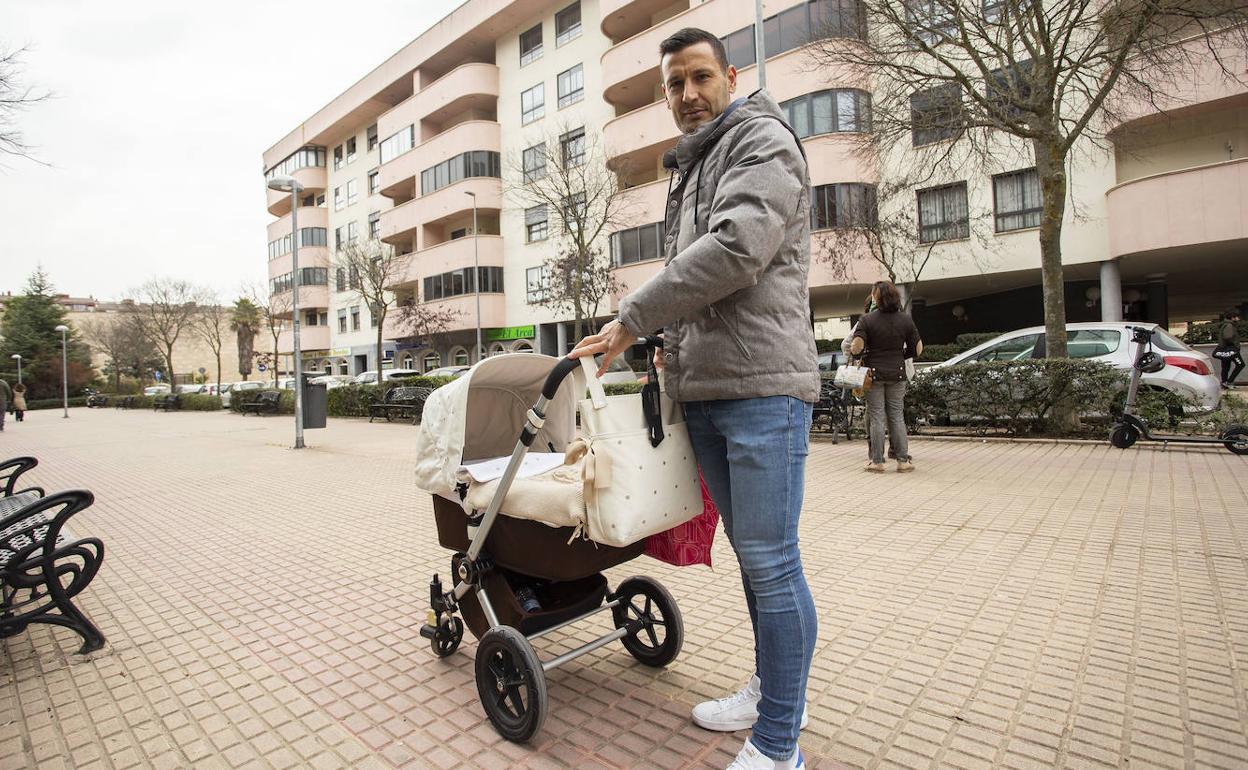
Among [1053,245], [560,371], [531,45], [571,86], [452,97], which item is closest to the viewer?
[560,371]

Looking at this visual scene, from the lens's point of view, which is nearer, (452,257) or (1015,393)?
(1015,393)

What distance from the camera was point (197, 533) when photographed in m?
6.03

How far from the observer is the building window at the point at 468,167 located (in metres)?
34.5

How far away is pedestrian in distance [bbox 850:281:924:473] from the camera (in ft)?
24.4

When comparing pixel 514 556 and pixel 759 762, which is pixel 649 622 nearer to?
pixel 514 556

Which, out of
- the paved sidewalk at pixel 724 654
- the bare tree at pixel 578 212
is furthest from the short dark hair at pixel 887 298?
the bare tree at pixel 578 212

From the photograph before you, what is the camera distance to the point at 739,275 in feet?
5.86

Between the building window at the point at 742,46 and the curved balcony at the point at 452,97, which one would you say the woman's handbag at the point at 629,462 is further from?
the curved balcony at the point at 452,97

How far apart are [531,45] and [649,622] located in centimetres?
3575

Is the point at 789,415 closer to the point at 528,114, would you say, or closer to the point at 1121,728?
the point at 1121,728

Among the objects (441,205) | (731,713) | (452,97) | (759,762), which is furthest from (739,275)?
(452,97)

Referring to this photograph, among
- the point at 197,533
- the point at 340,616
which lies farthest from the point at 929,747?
the point at 197,533

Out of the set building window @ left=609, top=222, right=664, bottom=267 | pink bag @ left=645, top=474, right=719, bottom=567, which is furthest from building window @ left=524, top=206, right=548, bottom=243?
pink bag @ left=645, top=474, right=719, bottom=567

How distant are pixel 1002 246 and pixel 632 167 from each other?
13.9 m
